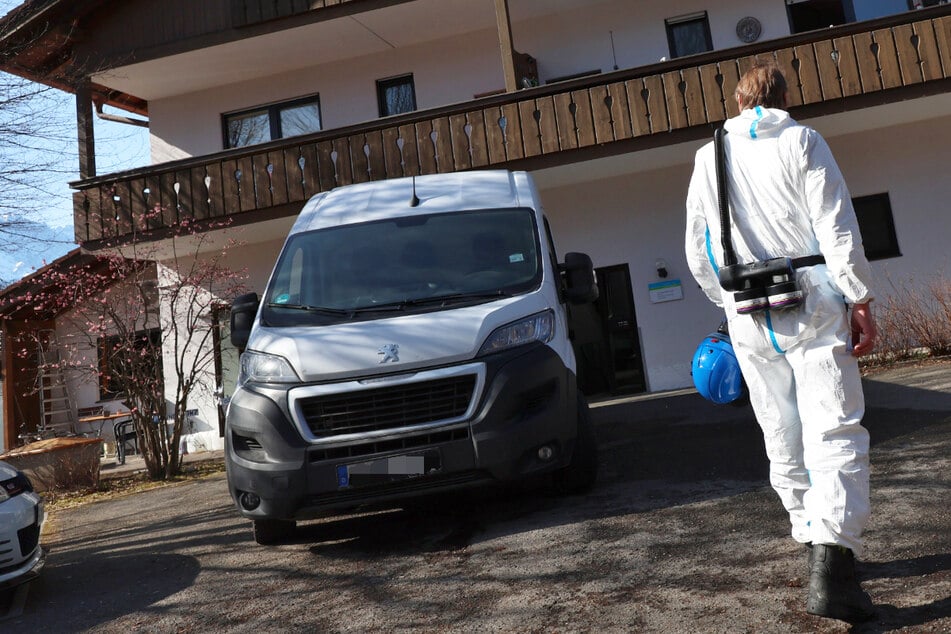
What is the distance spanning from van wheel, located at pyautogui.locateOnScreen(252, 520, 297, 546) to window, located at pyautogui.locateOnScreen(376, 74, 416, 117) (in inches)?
472

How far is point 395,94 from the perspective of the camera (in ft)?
54.2

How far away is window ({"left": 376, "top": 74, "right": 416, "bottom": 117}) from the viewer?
53.8 ft

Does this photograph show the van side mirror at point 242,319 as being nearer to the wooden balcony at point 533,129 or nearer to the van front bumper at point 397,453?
the van front bumper at point 397,453

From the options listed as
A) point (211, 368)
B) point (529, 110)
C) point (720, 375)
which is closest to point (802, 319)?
point (720, 375)

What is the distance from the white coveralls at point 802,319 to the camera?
10.0 feet

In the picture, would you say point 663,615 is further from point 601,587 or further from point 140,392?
point 140,392

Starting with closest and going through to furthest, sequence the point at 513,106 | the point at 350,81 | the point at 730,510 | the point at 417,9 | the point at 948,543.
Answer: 1. the point at 948,543
2. the point at 730,510
3. the point at 513,106
4. the point at 417,9
5. the point at 350,81

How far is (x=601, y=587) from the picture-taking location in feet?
12.4

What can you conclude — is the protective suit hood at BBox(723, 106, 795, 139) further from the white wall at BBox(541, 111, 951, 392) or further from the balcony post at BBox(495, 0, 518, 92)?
the white wall at BBox(541, 111, 951, 392)

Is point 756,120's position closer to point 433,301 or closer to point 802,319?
point 802,319

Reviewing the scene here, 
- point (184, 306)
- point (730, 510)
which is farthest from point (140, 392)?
point (730, 510)

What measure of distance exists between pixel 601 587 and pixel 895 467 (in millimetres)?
2537

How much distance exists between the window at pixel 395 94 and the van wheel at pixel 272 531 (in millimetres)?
11981

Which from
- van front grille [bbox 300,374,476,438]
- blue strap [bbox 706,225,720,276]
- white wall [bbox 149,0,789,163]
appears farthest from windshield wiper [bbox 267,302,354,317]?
white wall [bbox 149,0,789,163]
